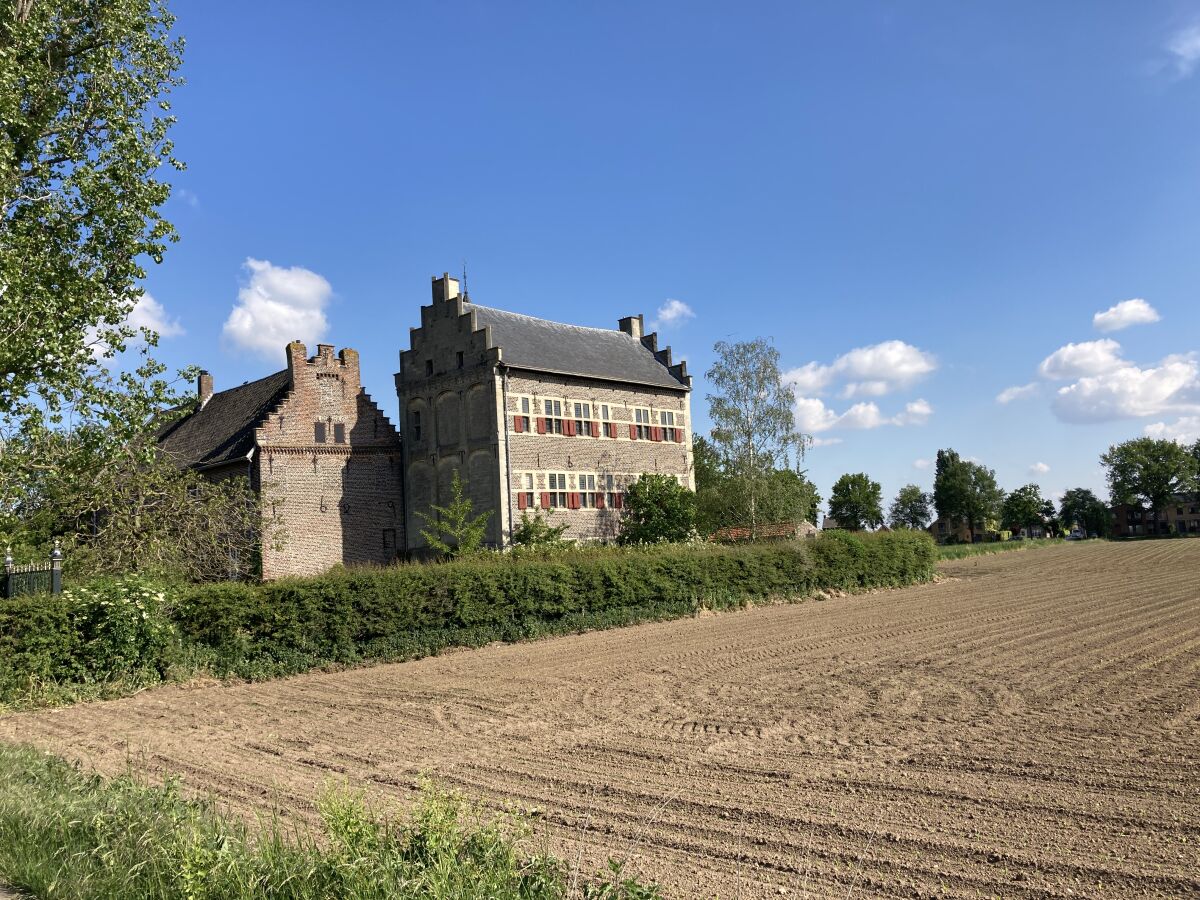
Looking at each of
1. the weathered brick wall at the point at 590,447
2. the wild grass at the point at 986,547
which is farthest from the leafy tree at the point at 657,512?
the wild grass at the point at 986,547

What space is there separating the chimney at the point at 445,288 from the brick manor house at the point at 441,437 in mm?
59

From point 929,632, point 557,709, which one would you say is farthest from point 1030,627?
point 557,709

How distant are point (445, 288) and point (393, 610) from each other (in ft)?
73.4

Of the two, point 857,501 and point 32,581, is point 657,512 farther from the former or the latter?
point 857,501

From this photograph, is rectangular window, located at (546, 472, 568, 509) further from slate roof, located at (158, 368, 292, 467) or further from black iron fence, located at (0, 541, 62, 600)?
black iron fence, located at (0, 541, 62, 600)

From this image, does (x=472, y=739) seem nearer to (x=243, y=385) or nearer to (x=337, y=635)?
(x=337, y=635)

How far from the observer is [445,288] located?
39.3m

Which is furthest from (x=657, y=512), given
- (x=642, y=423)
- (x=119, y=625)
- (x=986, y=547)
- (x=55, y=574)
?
(x=986, y=547)

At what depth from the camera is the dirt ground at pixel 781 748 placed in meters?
6.01

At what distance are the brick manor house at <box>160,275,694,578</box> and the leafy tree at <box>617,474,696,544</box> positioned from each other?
29.7 inches

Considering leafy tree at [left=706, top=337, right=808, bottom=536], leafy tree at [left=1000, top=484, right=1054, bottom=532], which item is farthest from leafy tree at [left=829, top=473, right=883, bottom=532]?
leafy tree at [left=706, top=337, right=808, bottom=536]

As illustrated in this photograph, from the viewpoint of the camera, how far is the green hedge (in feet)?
49.8

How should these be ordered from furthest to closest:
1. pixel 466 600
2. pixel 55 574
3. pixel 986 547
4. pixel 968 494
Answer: pixel 968 494 < pixel 986 547 < pixel 466 600 < pixel 55 574

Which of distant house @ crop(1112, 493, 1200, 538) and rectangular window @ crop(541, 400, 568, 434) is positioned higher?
rectangular window @ crop(541, 400, 568, 434)
